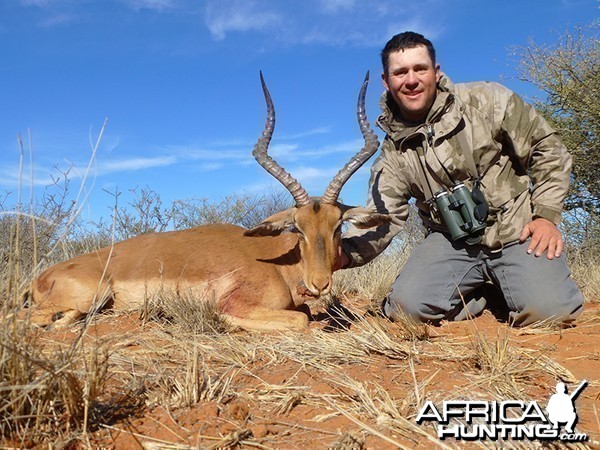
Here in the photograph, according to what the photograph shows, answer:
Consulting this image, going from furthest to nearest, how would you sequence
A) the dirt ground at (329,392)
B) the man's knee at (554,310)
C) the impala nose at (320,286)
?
the man's knee at (554,310) < the impala nose at (320,286) < the dirt ground at (329,392)

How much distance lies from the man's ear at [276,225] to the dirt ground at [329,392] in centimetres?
161

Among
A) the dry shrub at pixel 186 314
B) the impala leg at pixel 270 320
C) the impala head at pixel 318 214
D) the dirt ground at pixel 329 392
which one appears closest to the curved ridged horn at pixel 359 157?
the impala head at pixel 318 214

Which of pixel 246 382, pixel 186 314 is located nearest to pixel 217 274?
pixel 186 314

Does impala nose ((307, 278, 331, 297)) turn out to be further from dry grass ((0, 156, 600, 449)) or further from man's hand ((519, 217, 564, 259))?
man's hand ((519, 217, 564, 259))

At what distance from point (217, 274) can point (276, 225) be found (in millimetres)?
822

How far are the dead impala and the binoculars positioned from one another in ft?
1.98

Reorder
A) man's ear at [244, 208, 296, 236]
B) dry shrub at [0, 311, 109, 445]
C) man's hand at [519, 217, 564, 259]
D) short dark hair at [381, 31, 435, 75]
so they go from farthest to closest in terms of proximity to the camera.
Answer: man's ear at [244, 208, 296, 236] < short dark hair at [381, 31, 435, 75] < man's hand at [519, 217, 564, 259] < dry shrub at [0, 311, 109, 445]

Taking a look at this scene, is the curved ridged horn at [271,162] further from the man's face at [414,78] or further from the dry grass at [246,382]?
the dry grass at [246,382]

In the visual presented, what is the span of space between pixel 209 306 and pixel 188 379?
2.17 metres

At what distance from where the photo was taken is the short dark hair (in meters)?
5.10

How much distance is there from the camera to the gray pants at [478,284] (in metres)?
4.68

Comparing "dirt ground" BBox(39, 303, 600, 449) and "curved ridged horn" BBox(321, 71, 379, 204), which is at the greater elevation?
"curved ridged horn" BBox(321, 71, 379, 204)

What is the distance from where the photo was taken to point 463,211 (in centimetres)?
488

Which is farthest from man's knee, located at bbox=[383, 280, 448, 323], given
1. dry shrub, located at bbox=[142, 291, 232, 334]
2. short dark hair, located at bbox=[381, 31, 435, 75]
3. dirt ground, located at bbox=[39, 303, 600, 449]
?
short dark hair, located at bbox=[381, 31, 435, 75]
